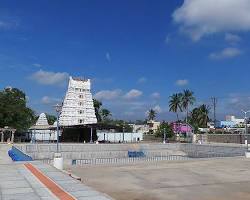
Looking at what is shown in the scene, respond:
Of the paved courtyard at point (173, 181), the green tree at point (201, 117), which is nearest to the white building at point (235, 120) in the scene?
the green tree at point (201, 117)

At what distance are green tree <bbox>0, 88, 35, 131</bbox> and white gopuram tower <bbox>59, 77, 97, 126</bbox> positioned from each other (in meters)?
19.2

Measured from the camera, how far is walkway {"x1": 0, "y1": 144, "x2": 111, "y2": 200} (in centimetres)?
1189

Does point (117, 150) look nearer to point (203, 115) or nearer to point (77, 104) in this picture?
point (77, 104)

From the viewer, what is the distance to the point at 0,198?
38.5 ft

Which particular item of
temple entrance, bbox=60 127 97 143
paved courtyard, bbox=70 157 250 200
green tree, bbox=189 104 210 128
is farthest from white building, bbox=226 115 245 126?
paved courtyard, bbox=70 157 250 200

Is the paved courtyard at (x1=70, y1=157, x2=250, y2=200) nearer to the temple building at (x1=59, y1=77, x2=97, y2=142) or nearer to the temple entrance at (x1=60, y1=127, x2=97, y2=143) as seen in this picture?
the temple entrance at (x1=60, y1=127, x2=97, y2=143)

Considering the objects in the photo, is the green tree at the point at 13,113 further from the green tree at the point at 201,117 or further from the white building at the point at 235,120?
the white building at the point at 235,120

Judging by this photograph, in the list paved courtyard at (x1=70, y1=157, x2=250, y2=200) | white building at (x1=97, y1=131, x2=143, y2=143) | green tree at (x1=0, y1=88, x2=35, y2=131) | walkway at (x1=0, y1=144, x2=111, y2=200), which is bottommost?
paved courtyard at (x1=70, y1=157, x2=250, y2=200)

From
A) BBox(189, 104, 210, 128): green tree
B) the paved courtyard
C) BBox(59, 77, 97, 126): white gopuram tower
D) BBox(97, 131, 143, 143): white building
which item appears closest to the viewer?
the paved courtyard

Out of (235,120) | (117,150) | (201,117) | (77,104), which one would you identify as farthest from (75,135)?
(235,120)

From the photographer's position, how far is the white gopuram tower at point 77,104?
92250mm

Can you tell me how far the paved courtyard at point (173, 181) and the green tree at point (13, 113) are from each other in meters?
44.7

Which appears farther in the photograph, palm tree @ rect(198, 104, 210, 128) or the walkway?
palm tree @ rect(198, 104, 210, 128)

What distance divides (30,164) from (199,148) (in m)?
38.3
